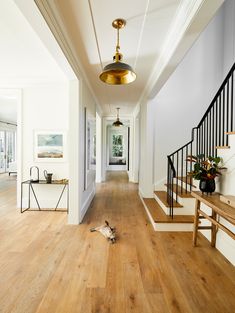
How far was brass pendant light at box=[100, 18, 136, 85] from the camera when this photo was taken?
1.92 meters

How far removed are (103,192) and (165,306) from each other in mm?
4411

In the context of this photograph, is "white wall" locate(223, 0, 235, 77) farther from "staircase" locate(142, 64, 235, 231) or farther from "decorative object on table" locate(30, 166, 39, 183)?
"decorative object on table" locate(30, 166, 39, 183)

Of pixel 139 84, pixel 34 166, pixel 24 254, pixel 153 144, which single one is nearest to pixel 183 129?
pixel 153 144

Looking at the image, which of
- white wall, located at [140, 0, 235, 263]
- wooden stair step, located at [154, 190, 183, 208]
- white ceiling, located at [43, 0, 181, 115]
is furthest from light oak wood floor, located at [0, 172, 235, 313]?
white ceiling, located at [43, 0, 181, 115]

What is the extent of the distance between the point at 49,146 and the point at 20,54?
1.88m

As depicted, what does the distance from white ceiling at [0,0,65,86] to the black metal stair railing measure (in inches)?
105

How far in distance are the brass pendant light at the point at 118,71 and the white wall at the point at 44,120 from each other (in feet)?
7.42

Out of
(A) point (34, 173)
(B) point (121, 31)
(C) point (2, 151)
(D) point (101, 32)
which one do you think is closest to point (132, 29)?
(B) point (121, 31)

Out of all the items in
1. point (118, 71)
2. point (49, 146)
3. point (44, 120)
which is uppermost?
point (118, 71)

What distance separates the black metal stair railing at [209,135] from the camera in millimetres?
2768

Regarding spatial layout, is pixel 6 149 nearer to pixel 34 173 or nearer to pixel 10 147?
pixel 10 147

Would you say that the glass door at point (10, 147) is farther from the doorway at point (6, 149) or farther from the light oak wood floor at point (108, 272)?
the light oak wood floor at point (108, 272)

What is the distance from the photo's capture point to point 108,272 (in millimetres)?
2049

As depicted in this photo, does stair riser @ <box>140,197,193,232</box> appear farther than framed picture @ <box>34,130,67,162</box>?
No
